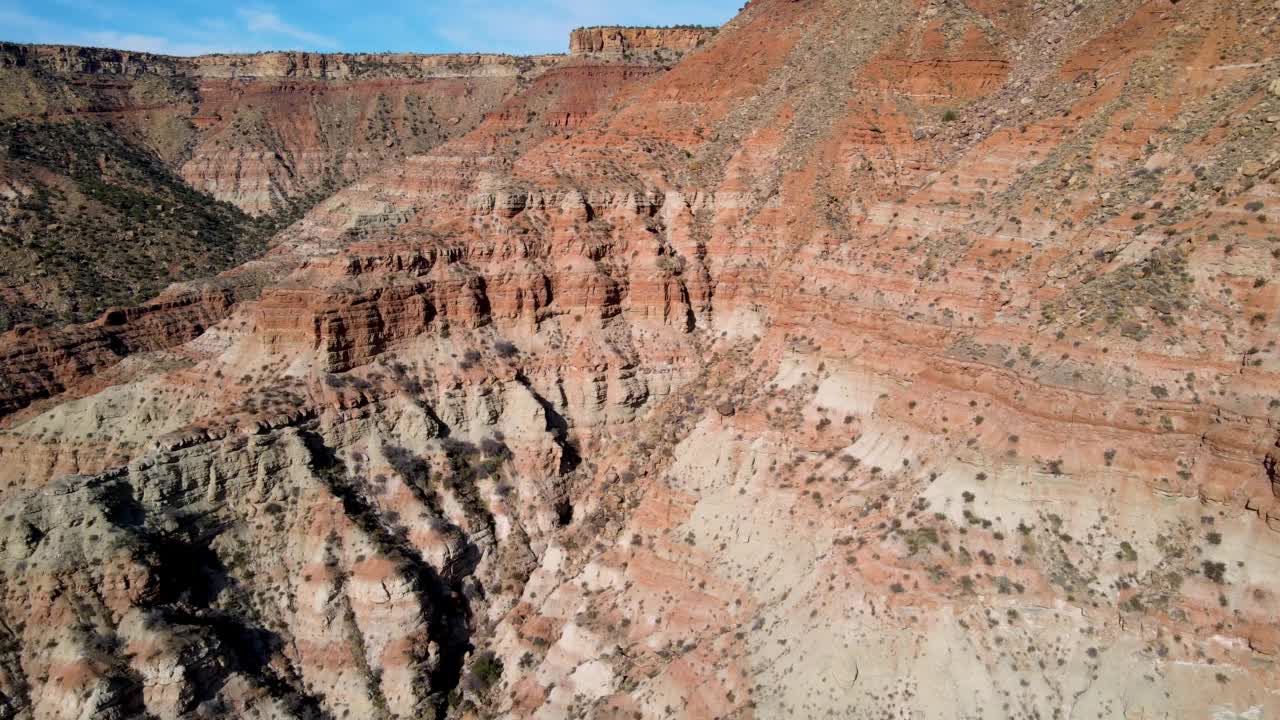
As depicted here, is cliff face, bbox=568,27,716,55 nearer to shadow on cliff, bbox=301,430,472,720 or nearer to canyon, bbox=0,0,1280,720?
canyon, bbox=0,0,1280,720

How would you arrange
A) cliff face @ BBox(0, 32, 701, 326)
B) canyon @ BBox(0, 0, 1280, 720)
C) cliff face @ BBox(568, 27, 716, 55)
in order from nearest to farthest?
canyon @ BBox(0, 0, 1280, 720)
cliff face @ BBox(0, 32, 701, 326)
cliff face @ BBox(568, 27, 716, 55)

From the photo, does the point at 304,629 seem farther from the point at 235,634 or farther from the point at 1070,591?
the point at 1070,591

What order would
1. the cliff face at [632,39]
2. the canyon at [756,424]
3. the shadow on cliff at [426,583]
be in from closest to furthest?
the canyon at [756,424], the shadow on cliff at [426,583], the cliff face at [632,39]

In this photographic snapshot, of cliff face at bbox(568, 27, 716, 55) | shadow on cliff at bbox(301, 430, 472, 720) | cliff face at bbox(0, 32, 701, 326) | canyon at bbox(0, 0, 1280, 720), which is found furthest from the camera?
cliff face at bbox(568, 27, 716, 55)

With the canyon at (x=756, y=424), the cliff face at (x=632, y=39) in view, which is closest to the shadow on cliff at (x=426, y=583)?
the canyon at (x=756, y=424)

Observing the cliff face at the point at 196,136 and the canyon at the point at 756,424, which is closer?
the canyon at the point at 756,424

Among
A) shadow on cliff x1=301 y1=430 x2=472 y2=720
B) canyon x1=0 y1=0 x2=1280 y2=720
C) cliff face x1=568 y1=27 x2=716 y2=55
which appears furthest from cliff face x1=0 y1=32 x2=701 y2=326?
shadow on cliff x1=301 y1=430 x2=472 y2=720

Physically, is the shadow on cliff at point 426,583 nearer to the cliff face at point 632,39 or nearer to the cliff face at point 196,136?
the cliff face at point 196,136

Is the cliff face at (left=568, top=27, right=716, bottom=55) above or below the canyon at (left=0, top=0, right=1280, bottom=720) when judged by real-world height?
above
